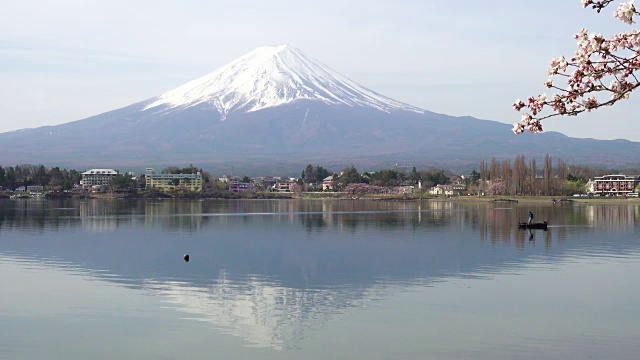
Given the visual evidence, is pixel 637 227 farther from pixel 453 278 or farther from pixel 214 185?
pixel 214 185

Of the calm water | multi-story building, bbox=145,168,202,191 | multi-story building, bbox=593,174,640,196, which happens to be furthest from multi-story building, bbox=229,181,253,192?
the calm water

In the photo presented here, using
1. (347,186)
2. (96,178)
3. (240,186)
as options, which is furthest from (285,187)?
(96,178)

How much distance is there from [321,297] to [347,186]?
274 ft

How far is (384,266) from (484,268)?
2.36m

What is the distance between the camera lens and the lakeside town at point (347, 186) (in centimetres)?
7750

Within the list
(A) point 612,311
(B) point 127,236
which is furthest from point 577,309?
(B) point 127,236

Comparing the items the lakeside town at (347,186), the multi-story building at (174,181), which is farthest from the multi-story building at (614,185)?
the multi-story building at (174,181)

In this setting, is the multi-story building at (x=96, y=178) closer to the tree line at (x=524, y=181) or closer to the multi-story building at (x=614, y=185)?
the tree line at (x=524, y=181)

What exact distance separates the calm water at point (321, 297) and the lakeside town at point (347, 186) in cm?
4953

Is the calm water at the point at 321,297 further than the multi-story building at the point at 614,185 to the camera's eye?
No

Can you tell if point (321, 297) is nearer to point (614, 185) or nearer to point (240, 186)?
point (614, 185)

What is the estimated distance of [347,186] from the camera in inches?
3883

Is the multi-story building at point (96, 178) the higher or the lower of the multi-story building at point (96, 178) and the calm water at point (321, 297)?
the higher

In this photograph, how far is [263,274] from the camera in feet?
61.5
